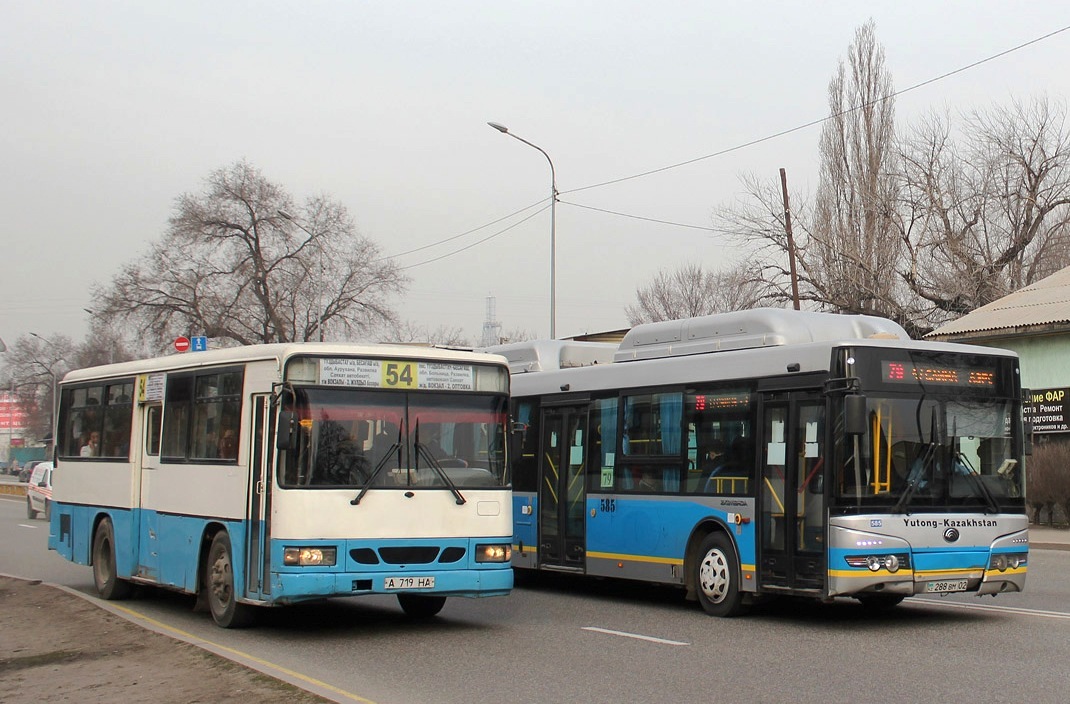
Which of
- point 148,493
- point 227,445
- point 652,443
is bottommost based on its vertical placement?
Answer: point 148,493

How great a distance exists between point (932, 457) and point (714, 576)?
260 centimetres

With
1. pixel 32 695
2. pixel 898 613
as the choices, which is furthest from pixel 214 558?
pixel 898 613

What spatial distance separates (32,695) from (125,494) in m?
6.06

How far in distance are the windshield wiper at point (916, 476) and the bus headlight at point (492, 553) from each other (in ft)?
Answer: 11.9

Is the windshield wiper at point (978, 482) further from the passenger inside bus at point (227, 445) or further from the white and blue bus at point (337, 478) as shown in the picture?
the passenger inside bus at point (227, 445)

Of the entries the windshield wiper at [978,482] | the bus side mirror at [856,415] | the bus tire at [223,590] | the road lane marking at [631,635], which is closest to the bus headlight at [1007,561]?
the windshield wiper at [978,482]

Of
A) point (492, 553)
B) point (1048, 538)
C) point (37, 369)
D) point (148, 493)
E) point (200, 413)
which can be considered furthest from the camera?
point (37, 369)

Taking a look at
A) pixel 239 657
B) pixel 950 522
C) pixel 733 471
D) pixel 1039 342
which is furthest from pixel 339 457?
pixel 1039 342

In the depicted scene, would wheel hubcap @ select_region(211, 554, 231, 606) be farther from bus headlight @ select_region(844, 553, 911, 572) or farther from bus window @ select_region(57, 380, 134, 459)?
bus headlight @ select_region(844, 553, 911, 572)

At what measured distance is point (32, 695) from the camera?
9234 mm

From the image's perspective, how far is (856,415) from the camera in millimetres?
11758

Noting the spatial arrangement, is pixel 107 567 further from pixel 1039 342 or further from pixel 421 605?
pixel 1039 342

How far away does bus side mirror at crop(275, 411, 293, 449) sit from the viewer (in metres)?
11.4

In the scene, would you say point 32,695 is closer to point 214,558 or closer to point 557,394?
point 214,558
